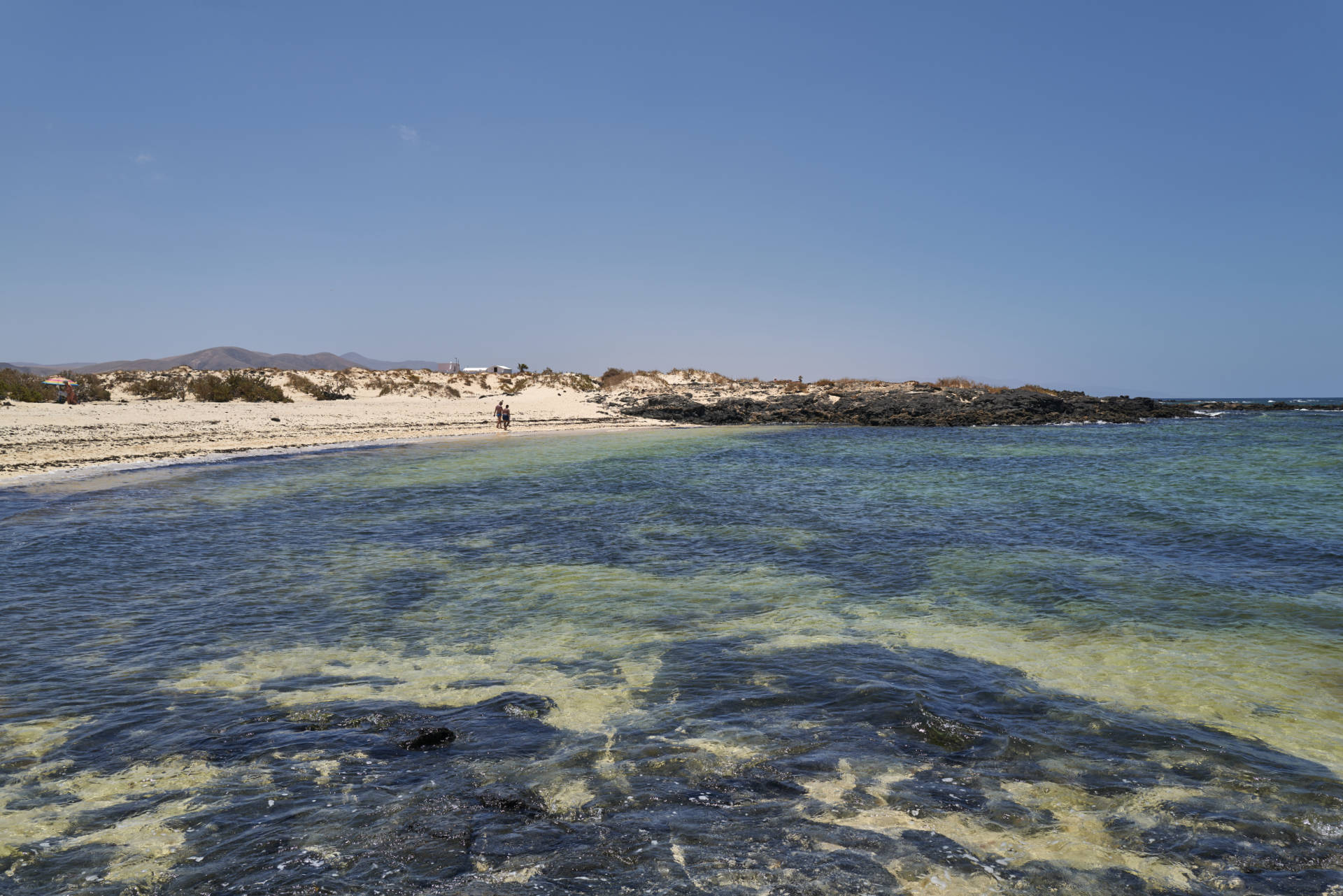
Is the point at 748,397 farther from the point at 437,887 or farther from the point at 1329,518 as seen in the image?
A: the point at 437,887

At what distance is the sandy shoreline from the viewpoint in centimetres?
2383

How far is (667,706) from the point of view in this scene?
6.01 metres

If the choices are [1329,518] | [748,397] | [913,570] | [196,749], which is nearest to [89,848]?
[196,749]

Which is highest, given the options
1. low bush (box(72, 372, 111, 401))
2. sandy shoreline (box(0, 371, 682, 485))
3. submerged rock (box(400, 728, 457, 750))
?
low bush (box(72, 372, 111, 401))

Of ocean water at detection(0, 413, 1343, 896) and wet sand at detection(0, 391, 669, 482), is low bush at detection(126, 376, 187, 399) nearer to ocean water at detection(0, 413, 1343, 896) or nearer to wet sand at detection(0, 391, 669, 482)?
wet sand at detection(0, 391, 669, 482)

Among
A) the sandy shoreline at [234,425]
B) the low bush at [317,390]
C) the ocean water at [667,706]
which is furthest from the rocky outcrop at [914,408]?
the ocean water at [667,706]

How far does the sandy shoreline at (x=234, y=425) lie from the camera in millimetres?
23828

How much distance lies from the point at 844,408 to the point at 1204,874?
167 feet

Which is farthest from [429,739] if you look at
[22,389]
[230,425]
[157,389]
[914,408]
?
[157,389]

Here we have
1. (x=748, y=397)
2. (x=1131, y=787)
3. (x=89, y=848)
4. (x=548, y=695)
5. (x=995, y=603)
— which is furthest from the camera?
(x=748, y=397)

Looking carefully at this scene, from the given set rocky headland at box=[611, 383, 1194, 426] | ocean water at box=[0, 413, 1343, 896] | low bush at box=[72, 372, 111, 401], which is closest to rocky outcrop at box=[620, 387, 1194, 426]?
rocky headland at box=[611, 383, 1194, 426]

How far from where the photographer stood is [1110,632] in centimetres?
808

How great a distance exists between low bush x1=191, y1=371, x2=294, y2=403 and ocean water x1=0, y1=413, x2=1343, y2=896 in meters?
37.8

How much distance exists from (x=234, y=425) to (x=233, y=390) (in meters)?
16.2
